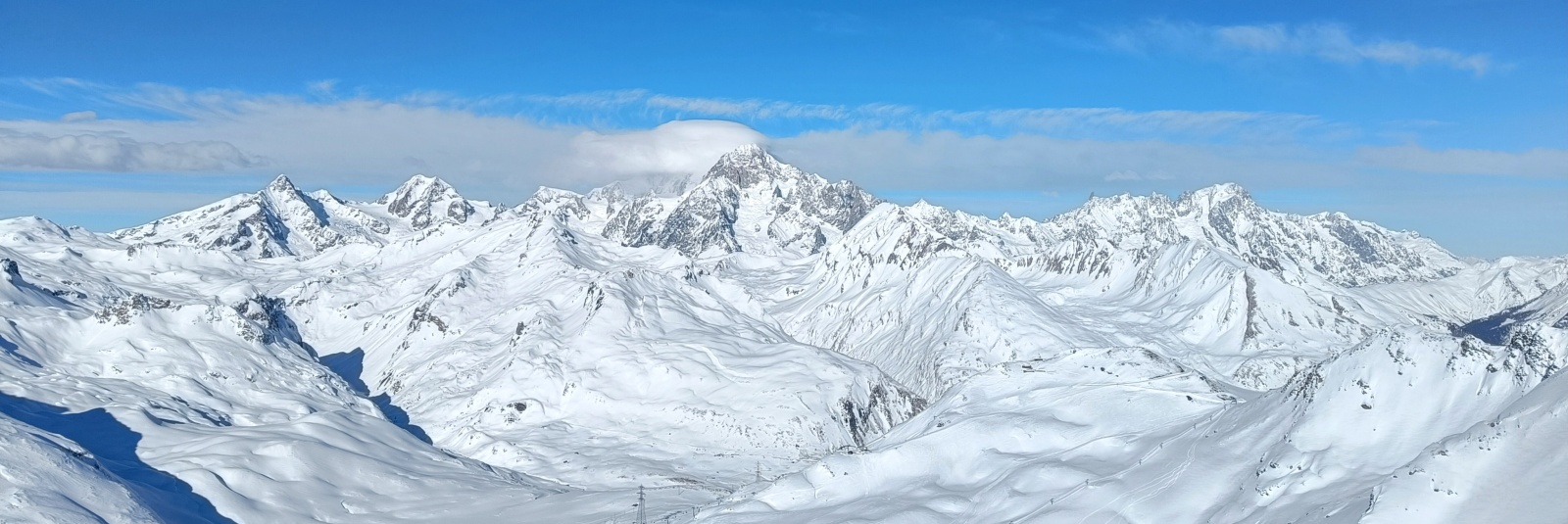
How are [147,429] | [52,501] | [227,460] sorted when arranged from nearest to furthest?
[52,501] → [227,460] → [147,429]

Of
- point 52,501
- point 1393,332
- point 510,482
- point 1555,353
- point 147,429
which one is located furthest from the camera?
point 510,482

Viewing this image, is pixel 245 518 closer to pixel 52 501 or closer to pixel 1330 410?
pixel 52 501

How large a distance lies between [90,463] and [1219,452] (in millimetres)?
105845

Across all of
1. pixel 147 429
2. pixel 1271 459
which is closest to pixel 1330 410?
pixel 1271 459

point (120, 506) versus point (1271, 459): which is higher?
point (120, 506)

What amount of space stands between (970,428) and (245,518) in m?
80.5

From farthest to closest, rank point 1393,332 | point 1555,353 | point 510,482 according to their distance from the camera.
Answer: point 510,482 < point 1393,332 < point 1555,353

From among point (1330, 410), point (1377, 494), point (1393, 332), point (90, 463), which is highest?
point (90, 463)

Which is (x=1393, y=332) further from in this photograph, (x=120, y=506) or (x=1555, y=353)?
(x=120, y=506)

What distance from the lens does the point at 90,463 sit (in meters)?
106

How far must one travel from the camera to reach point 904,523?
86250 millimetres

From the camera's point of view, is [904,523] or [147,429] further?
[147,429]

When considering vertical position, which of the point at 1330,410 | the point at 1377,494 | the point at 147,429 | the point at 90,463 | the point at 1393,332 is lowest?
the point at 1377,494

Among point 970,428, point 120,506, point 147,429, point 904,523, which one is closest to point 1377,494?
Answer: point 904,523
